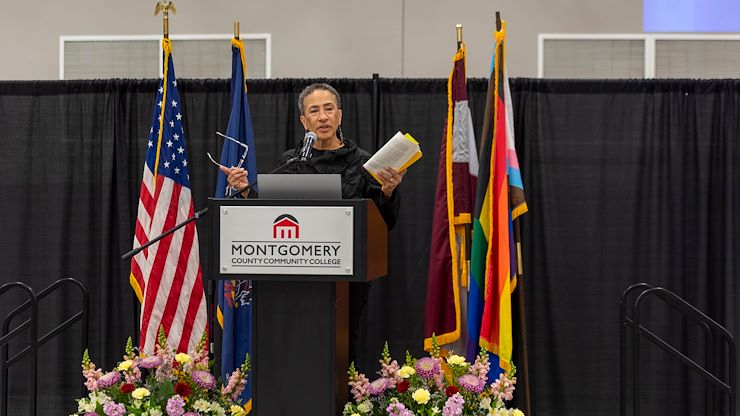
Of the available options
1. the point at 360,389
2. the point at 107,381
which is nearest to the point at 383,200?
the point at 360,389

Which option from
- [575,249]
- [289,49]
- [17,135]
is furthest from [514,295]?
[17,135]

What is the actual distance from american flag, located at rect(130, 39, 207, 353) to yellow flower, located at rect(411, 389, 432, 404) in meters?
1.70

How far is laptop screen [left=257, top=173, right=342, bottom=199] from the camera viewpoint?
91.5 inches

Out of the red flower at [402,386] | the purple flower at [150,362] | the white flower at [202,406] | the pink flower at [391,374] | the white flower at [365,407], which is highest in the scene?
the purple flower at [150,362]

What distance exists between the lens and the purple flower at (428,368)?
2.67m

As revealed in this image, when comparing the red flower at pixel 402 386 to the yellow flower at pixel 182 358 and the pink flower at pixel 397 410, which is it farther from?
the yellow flower at pixel 182 358

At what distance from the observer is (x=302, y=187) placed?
7.63ft

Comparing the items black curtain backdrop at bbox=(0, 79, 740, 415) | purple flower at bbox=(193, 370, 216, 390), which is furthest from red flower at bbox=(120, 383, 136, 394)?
black curtain backdrop at bbox=(0, 79, 740, 415)

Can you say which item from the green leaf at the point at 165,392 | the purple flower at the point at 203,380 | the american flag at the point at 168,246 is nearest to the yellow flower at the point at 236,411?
the purple flower at the point at 203,380

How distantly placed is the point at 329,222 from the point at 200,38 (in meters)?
2.84

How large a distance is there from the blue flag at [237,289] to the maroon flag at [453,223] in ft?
3.02

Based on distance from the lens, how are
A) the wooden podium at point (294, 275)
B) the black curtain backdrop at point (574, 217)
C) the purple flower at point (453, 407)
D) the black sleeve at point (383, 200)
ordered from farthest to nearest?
the black curtain backdrop at point (574, 217) → the black sleeve at point (383, 200) → the purple flower at point (453, 407) → the wooden podium at point (294, 275)

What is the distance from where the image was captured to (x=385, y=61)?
4.67 metres

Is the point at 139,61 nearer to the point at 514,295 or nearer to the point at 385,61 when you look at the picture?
the point at 385,61
